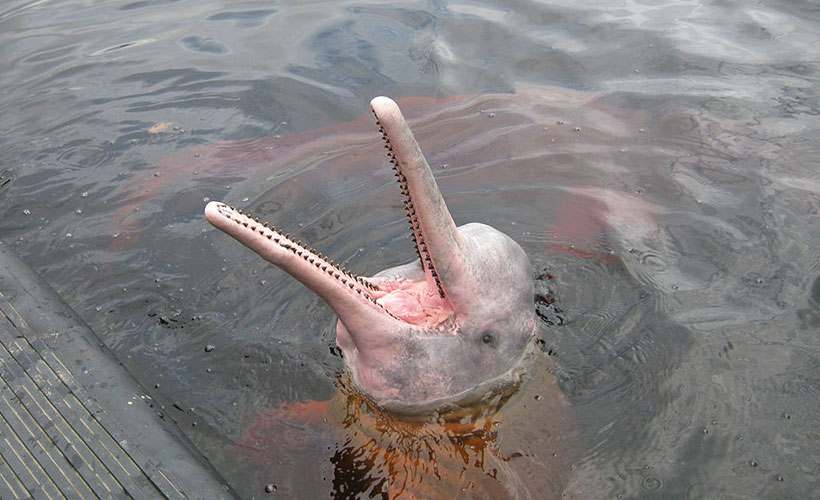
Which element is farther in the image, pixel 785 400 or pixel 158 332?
pixel 158 332

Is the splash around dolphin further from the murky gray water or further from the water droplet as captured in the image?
the water droplet

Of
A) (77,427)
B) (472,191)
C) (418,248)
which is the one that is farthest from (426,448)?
(472,191)

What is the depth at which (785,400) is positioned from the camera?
4.09 metres

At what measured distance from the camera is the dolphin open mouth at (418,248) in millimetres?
3062

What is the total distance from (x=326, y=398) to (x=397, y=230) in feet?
5.75

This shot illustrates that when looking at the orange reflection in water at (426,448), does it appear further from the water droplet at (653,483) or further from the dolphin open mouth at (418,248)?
the dolphin open mouth at (418,248)

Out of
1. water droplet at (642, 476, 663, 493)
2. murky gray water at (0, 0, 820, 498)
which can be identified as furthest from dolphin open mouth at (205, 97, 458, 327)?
water droplet at (642, 476, 663, 493)

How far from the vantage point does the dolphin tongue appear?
317 cm

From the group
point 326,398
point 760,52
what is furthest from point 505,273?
point 760,52

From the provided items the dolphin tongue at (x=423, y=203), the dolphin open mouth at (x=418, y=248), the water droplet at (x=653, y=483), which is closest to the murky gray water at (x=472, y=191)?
the water droplet at (x=653, y=483)

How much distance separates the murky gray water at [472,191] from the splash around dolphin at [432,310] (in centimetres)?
55

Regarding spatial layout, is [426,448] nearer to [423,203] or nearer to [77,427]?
[423,203]

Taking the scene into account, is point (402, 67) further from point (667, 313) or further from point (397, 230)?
point (667, 313)

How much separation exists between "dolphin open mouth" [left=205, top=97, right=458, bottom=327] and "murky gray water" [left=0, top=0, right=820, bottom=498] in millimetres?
820
